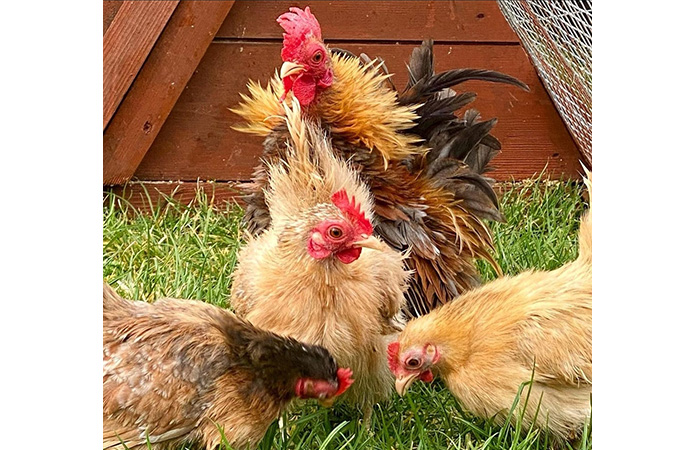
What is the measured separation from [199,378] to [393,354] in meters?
0.36

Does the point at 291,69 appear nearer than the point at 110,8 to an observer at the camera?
Yes

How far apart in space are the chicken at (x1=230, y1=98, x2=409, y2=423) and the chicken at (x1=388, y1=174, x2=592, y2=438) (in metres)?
0.09

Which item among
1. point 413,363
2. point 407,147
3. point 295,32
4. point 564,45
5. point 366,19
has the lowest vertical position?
point 413,363

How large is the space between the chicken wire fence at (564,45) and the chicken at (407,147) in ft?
0.62

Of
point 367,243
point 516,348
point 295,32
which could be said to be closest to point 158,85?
point 295,32

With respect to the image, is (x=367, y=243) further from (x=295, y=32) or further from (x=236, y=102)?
(x=236, y=102)

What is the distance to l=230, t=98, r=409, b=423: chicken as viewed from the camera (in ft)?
4.34

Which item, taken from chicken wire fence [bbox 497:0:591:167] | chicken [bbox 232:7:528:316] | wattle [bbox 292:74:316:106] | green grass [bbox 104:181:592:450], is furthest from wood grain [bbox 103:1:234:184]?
wattle [bbox 292:74:316:106]

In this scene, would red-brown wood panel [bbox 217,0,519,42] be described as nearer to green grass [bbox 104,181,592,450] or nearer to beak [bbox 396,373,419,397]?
green grass [bbox 104,181,592,450]

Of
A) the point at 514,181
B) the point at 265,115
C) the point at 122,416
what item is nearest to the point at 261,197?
the point at 265,115

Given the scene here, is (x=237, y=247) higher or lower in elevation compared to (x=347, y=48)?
lower

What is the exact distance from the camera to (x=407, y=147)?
5.37 feet

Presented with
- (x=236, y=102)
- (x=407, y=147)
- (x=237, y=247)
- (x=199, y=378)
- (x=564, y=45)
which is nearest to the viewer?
(x=199, y=378)

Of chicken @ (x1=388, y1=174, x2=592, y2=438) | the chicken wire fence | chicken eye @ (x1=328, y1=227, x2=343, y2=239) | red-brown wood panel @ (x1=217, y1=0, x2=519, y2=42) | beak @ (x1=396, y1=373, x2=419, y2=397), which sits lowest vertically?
beak @ (x1=396, y1=373, x2=419, y2=397)
